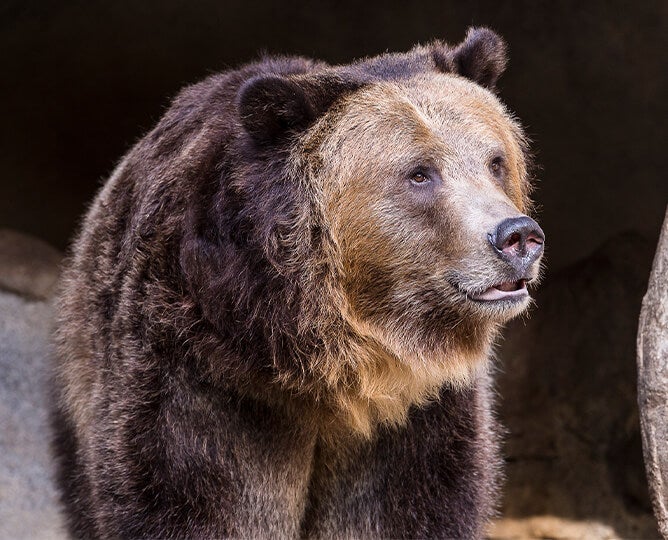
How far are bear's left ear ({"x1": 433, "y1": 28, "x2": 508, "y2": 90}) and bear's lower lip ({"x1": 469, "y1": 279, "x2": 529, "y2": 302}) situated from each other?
1048 millimetres

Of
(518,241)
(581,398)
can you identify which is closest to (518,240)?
(518,241)

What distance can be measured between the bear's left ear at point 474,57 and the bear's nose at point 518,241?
1.02 meters

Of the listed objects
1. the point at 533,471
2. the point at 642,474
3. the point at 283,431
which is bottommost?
the point at 533,471

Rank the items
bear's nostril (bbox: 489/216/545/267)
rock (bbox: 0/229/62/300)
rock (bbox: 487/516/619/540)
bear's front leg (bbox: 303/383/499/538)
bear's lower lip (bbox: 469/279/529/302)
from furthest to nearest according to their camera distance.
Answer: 1. rock (bbox: 0/229/62/300)
2. rock (bbox: 487/516/619/540)
3. bear's front leg (bbox: 303/383/499/538)
4. bear's lower lip (bbox: 469/279/529/302)
5. bear's nostril (bbox: 489/216/545/267)

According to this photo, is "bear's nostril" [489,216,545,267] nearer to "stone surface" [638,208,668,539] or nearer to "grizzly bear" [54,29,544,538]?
"grizzly bear" [54,29,544,538]

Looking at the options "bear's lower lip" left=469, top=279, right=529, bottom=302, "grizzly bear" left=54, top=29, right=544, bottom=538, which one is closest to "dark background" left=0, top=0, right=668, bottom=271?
"grizzly bear" left=54, top=29, right=544, bottom=538

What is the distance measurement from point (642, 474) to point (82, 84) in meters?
4.83

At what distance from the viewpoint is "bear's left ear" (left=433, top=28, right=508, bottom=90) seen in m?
4.26

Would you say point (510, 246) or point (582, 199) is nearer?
point (510, 246)

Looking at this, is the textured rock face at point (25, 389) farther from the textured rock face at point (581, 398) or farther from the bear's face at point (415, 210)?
the bear's face at point (415, 210)

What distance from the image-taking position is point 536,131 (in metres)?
7.39

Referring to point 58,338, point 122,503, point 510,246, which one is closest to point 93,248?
point 58,338

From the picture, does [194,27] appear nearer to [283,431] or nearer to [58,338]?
[58,338]

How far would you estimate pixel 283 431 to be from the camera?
421cm
